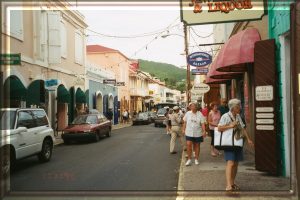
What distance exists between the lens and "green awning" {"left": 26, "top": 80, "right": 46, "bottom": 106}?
64.9ft

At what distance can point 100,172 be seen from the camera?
1027cm

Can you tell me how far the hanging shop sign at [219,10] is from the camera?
861 centimetres

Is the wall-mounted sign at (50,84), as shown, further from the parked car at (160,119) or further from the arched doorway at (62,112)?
the parked car at (160,119)

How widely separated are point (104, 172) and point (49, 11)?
13.6 metres

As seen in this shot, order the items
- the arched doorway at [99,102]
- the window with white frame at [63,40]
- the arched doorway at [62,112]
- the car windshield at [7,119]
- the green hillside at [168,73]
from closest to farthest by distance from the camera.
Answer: the car windshield at [7,119] → the arched doorway at [62,112] → the window with white frame at [63,40] → the arched doorway at [99,102] → the green hillside at [168,73]

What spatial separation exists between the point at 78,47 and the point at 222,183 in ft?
74.6

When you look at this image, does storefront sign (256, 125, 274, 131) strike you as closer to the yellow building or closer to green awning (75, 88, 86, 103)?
the yellow building

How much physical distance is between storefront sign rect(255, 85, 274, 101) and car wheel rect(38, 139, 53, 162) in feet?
22.0

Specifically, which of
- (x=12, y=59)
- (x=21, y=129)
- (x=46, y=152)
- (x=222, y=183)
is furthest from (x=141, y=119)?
(x=222, y=183)

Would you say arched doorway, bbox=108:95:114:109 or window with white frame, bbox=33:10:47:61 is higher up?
window with white frame, bbox=33:10:47:61

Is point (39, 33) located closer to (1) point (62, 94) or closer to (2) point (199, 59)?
(1) point (62, 94)

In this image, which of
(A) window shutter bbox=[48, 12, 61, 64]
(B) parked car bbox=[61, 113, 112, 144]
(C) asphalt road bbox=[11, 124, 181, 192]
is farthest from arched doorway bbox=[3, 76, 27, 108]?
(C) asphalt road bbox=[11, 124, 181, 192]

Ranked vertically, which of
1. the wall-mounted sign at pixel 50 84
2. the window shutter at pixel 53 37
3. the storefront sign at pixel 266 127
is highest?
the window shutter at pixel 53 37

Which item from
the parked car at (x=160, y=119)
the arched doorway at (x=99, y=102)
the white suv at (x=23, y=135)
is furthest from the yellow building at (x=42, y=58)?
the parked car at (x=160, y=119)
